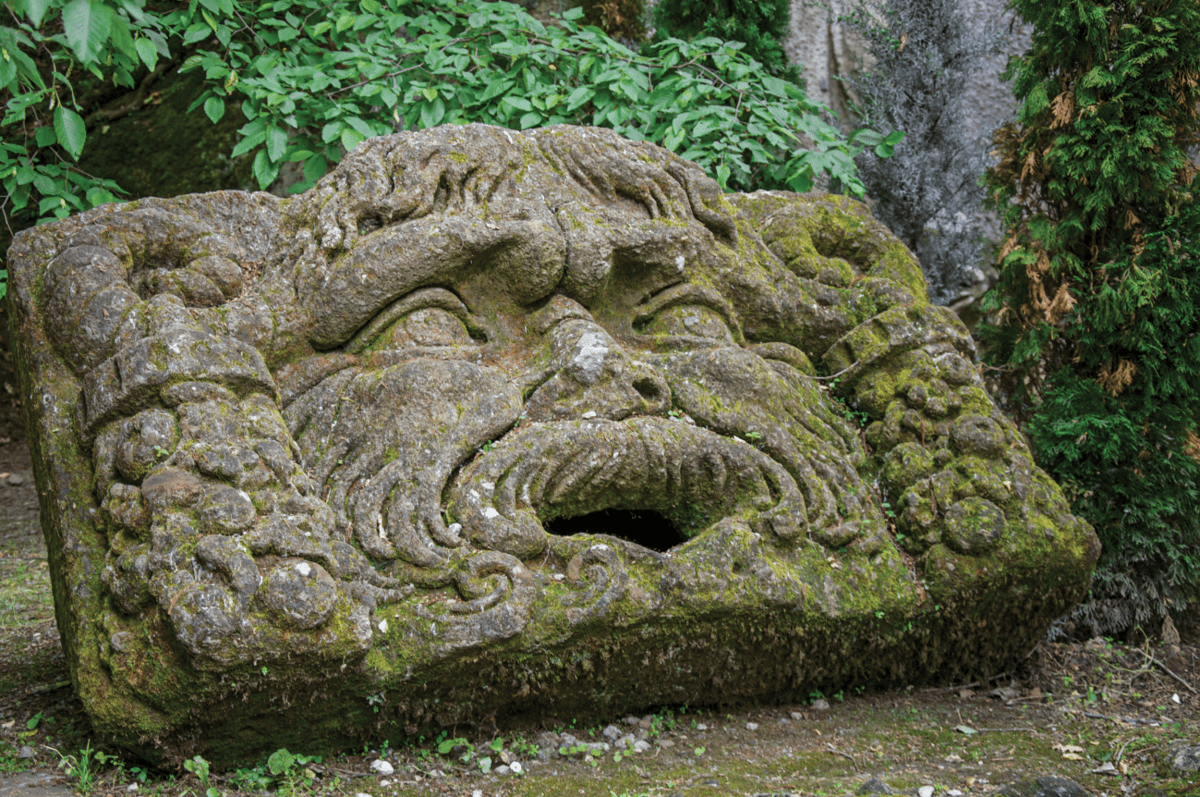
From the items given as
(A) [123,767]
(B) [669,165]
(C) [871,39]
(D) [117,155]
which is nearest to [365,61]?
(B) [669,165]

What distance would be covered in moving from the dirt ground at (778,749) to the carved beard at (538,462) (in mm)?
671

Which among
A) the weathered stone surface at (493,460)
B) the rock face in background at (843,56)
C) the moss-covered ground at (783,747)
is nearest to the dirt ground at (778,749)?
the moss-covered ground at (783,747)

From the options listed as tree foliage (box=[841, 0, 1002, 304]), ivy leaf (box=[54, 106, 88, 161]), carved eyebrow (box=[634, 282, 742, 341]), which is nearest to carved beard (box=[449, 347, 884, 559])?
carved eyebrow (box=[634, 282, 742, 341])

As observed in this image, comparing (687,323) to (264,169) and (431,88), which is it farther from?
(264,169)

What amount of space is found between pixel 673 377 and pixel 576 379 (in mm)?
423

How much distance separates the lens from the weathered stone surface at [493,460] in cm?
268

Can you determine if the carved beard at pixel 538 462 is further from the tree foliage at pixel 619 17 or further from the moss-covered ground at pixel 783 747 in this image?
the tree foliage at pixel 619 17

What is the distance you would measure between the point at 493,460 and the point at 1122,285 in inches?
127

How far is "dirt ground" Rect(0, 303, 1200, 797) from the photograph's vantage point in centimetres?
276

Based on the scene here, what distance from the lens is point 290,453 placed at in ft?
9.93

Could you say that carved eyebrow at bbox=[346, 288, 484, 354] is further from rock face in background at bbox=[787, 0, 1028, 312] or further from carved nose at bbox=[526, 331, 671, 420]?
rock face in background at bbox=[787, 0, 1028, 312]

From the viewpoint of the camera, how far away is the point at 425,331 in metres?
3.47

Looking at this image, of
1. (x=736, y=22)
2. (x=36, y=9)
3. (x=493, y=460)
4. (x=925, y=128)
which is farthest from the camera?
(x=925, y=128)

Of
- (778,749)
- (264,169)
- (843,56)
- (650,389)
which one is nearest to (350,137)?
(264,169)
